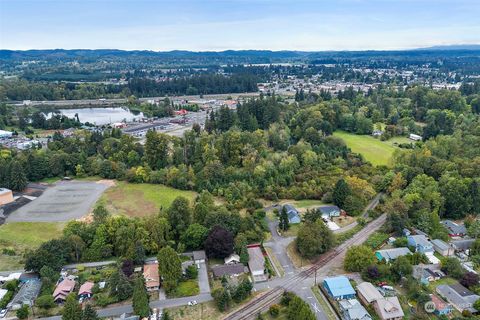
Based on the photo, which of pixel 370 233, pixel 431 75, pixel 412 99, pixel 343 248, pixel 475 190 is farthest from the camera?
pixel 431 75

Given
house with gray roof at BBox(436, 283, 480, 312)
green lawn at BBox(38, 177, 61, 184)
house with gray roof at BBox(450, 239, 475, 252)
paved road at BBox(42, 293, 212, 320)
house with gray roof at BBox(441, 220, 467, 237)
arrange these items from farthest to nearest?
green lawn at BBox(38, 177, 61, 184), house with gray roof at BBox(441, 220, 467, 237), house with gray roof at BBox(450, 239, 475, 252), paved road at BBox(42, 293, 212, 320), house with gray roof at BBox(436, 283, 480, 312)

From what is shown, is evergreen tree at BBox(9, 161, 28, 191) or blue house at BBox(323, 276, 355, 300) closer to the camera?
blue house at BBox(323, 276, 355, 300)

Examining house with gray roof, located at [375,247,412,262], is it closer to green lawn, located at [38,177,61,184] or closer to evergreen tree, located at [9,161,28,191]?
evergreen tree, located at [9,161,28,191]

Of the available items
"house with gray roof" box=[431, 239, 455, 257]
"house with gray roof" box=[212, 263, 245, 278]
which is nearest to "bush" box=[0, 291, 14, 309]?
"house with gray roof" box=[212, 263, 245, 278]

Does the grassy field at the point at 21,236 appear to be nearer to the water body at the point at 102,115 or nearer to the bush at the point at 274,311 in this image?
the bush at the point at 274,311

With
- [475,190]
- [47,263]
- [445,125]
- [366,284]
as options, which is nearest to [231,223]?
[366,284]

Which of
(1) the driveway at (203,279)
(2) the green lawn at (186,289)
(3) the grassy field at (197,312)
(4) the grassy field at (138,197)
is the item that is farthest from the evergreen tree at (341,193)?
(3) the grassy field at (197,312)

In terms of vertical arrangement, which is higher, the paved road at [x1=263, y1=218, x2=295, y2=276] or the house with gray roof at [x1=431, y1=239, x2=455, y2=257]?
the house with gray roof at [x1=431, y1=239, x2=455, y2=257]

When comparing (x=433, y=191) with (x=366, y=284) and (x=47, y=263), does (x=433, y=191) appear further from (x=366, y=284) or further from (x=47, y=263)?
(x=47, y=263)
